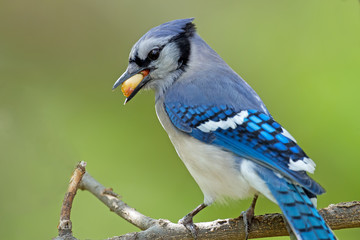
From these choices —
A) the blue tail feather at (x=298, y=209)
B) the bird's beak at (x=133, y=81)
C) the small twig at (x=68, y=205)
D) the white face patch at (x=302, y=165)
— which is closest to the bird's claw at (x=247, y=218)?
the blue tail feather at (x=298, y=209)

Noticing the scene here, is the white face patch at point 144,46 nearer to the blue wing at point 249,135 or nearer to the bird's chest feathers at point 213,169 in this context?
the blue wing at point 249,135

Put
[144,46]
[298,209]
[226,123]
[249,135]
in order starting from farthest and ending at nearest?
[144,46]
[226,123]
[249,135]
[298,209]

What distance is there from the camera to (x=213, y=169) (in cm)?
268

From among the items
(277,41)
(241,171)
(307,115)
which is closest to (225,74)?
(241,171)

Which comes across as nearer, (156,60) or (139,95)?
(156,60)

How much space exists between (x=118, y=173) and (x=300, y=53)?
1.53 metres

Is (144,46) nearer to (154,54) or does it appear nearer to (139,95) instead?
(154,54)

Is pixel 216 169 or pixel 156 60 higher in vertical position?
pixel 156 60

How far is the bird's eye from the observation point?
304 cm

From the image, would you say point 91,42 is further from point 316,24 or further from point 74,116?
point 316,24

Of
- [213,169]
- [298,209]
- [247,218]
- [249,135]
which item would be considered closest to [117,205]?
[213,169]

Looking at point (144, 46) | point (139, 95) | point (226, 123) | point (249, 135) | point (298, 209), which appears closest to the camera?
point (298, 209)

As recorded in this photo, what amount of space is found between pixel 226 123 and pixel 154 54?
616mm

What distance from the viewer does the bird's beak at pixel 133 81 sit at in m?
3.05
